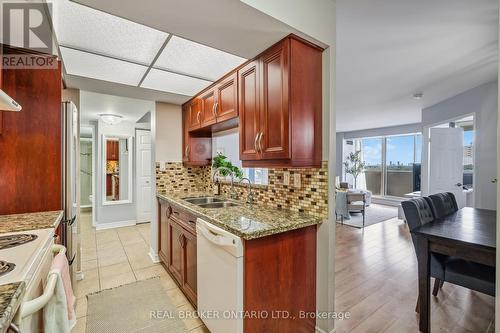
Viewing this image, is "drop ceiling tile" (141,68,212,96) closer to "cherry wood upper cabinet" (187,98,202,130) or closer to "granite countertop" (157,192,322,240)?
"cherry wood upper cabinet" (187,98,202,130)

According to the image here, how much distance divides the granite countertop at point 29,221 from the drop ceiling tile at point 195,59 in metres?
1.43

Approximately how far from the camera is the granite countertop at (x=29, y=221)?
1323mm

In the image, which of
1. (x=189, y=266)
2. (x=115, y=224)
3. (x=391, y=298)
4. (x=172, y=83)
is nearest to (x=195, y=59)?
(x=172, y=83)

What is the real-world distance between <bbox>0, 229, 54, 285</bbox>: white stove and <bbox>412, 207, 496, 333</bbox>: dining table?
2.30 m

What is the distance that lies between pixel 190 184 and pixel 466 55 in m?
3.75

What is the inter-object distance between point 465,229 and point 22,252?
9.18 ft

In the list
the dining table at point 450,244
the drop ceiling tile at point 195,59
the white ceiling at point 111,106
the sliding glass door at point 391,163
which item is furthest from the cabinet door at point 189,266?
the sliding glass door at point 391,163

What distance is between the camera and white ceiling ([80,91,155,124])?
10.7 ft

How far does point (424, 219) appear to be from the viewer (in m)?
2.07

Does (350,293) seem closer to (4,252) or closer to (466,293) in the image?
(466,293)

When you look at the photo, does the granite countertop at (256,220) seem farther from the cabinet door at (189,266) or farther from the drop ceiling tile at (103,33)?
the drop ceiling tile at (103,33)

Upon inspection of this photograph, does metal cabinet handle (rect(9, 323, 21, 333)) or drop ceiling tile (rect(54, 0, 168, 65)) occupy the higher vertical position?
drop ceiling tile (rect(54, 0, 168, 65))

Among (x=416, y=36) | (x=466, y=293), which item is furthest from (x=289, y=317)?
(x=416, y=36)

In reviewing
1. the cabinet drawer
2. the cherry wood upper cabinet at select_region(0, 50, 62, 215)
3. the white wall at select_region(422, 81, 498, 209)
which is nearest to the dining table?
the cabinet drawer
